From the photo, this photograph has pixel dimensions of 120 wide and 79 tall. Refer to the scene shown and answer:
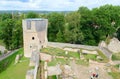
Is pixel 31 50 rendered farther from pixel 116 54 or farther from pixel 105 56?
pixel 116 54

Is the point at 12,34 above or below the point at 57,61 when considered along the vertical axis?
above

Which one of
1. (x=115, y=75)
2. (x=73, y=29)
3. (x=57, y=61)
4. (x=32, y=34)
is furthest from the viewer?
(x=73, y=29)

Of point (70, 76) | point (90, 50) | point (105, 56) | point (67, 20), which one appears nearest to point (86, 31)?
point (67, 20)

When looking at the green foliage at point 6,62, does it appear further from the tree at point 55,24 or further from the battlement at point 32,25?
the tree at point 55,24

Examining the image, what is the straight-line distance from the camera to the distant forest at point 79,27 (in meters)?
28.2

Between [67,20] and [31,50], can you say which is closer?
[31,50]

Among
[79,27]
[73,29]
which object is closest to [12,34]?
[73,29]

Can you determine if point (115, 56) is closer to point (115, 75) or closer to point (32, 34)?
point (115, 75)

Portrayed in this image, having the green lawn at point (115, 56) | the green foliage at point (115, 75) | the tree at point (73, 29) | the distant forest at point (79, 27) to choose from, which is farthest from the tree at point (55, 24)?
the green foliage at point (115, 75)

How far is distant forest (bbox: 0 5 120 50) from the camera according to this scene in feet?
92.5

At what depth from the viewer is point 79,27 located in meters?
28.6

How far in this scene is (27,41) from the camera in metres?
21.5

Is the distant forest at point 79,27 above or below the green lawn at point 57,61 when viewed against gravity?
above

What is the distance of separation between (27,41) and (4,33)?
32.9ft
